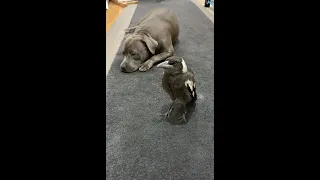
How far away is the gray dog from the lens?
65.2 inches

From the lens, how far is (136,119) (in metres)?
1.15

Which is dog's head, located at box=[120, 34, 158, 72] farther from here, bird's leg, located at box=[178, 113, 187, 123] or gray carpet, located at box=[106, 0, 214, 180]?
bird's leg, located at box=[178, 113, 187, 123]

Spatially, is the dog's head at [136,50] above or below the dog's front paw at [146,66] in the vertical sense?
above

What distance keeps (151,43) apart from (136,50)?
0.36ft

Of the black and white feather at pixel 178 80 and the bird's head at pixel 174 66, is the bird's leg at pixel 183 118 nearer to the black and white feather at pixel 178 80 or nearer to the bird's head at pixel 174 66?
the black and white feather at pixel 178 80

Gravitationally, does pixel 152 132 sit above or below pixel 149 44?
below

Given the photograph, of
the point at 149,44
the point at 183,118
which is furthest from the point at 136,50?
the point at 183,118

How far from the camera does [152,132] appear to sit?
41.8 inches

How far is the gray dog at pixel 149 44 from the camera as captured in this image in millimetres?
1656

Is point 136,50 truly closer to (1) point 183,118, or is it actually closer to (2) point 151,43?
(2) point 151,43

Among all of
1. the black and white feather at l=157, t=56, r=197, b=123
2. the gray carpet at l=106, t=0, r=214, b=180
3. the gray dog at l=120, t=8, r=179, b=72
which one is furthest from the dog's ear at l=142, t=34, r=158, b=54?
the black and white feather at l=157, t=56, r=197, b=123

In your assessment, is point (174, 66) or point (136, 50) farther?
point (136, 50)

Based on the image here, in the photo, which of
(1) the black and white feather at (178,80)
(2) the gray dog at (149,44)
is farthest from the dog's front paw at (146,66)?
(1) the black and white feather at (178,80)
